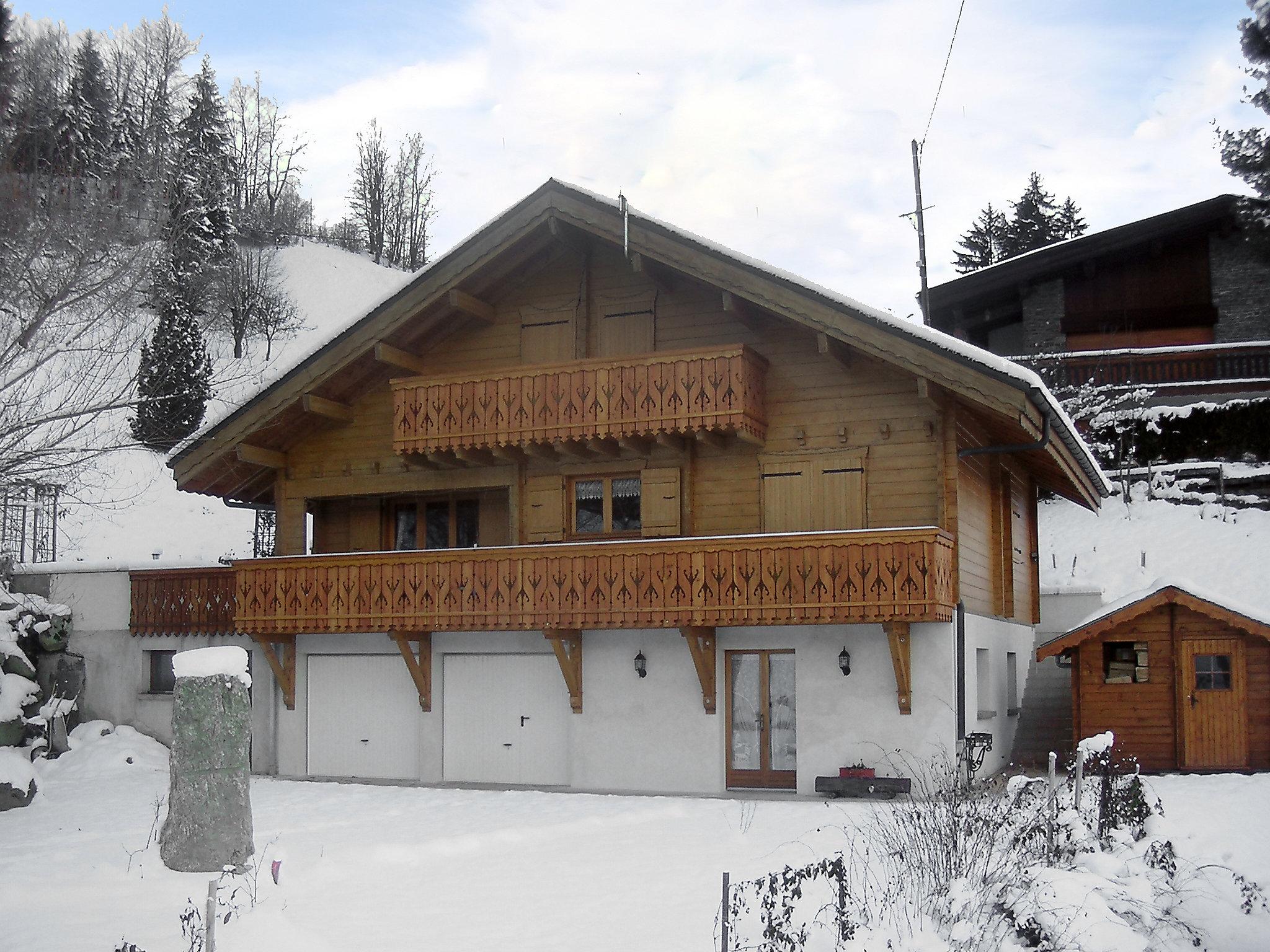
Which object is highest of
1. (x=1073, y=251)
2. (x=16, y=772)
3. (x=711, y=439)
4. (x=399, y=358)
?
(x=1073, y=251)

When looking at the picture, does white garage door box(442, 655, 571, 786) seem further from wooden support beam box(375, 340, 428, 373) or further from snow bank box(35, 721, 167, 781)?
snow bank box(35, 721, 167, 781)

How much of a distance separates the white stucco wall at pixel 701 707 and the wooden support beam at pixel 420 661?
0.14m

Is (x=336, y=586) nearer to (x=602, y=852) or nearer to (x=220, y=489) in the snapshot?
(x=220, y=489)

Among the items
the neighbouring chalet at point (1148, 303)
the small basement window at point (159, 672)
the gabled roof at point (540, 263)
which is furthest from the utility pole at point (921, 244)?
the small basement window at point (159, 672)

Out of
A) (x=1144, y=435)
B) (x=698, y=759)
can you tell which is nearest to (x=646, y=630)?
(x=698, y=759)

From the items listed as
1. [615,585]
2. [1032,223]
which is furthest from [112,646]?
[1032,223]

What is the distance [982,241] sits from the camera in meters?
57.6

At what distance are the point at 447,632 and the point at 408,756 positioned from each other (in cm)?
221

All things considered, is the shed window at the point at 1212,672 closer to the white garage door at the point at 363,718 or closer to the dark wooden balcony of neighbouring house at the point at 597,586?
the dark wooden balcony of neighbouring house at the point at 597,586

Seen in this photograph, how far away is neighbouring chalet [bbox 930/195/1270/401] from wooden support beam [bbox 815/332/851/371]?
16.4 m

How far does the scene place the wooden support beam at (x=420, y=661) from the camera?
22156 millimetres

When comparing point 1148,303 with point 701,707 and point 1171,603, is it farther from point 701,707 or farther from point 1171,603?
point 701,707

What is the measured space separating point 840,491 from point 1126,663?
17.5 ft

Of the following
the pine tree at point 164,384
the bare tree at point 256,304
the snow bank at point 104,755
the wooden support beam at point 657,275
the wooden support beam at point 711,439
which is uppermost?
the bare tree at point 256,304
